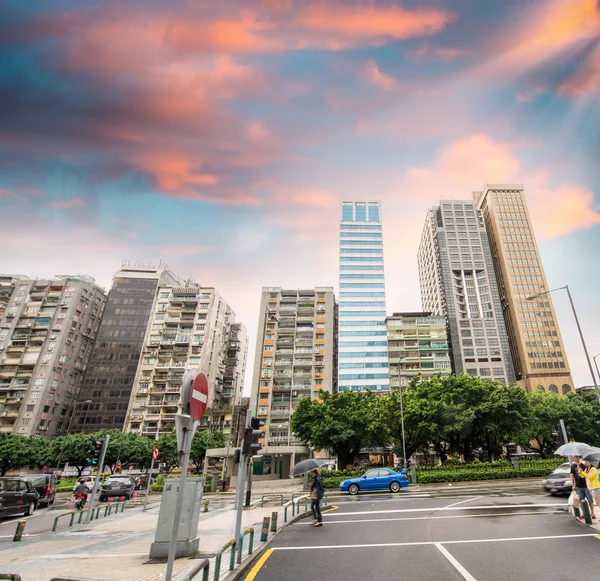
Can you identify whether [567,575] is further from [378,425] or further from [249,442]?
[378,425]

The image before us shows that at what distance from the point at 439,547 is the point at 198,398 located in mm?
7027

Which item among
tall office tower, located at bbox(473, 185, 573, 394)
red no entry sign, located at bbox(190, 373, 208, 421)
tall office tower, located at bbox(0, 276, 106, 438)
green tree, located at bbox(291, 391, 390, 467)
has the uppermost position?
tall office tower, located at bbox(473, 185, 573, 394)

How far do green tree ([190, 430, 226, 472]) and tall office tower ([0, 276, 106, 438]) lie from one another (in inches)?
1151

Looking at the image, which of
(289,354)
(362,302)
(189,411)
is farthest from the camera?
(362,302)

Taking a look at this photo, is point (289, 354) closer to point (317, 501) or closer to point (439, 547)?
point (317, 501)

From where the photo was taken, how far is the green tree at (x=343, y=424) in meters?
40.4

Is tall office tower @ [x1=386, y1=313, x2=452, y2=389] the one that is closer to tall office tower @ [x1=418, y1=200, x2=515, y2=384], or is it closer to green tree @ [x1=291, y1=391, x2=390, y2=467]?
tall office tower @ [x1=418, y1=200, x2=515, y2=384]

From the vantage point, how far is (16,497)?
57.1 ft

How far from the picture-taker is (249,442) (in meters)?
10.5

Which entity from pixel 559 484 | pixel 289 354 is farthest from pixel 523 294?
pixel 559 484

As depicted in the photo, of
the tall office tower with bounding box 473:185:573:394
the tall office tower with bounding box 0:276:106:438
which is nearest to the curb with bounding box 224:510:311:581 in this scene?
the tall office tower with bounding box 0:276:106:438

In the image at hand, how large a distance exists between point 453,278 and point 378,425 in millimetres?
80235

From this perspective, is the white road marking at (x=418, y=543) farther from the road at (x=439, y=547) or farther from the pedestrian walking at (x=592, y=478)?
the pedestrian walking at (x=592, y=478)

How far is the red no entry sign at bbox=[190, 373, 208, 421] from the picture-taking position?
18.4ft
